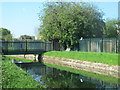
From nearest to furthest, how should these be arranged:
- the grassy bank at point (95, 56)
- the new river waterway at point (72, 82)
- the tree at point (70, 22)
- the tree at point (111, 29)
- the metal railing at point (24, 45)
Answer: the new river waterway at point (72, 82)
the grassy bank at point (95, 56)
the tree at point (70, 22)
the metal railing at point (24, 45)
the tree at point (111, 29)

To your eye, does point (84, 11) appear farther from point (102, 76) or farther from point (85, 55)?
point (102, 76)

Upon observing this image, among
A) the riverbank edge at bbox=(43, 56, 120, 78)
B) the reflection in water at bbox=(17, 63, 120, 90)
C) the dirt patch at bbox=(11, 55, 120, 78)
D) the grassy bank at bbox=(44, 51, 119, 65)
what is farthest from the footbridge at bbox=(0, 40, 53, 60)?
the reflection in water at bbox=(17, 63, 120, 90)

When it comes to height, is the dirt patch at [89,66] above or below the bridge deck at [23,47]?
below

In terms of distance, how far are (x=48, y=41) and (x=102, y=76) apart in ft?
64.3

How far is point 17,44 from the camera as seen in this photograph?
32344mm

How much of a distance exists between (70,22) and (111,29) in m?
11.3

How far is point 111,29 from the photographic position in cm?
3806

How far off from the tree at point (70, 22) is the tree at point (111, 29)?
408 cm

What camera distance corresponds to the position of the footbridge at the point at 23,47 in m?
31.3

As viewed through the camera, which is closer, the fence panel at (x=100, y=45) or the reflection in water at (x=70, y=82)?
the reflection in water at (x=70, y=82)

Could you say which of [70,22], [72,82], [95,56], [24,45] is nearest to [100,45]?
[95,56]

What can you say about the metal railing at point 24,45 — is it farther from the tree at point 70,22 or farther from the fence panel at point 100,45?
the fence panel at point 100,45

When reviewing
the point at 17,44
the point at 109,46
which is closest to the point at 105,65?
the point at 109,46

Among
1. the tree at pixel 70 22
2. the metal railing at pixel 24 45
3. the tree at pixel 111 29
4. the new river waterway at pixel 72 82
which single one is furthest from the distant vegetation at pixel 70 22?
the new river waterway at pixel 72 82
